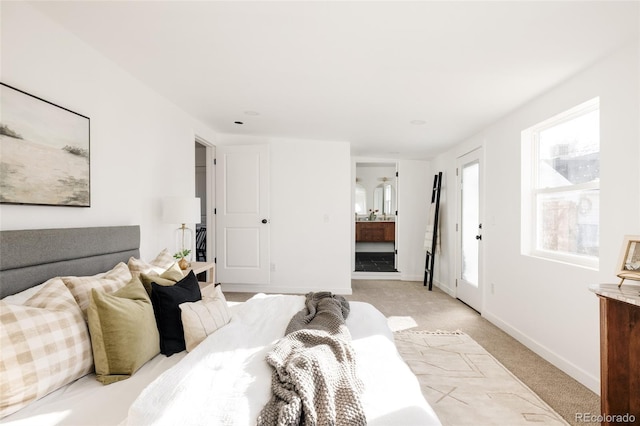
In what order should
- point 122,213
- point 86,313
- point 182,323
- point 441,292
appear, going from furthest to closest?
point 441,292
point 122,213
point 182,323
point 86,313

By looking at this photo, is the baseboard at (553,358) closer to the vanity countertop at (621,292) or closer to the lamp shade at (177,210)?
the vanity countertop at (621,292)

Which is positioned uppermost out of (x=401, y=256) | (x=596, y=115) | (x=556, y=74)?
(x=556, y=74)

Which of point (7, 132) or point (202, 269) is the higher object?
point (7, 132)

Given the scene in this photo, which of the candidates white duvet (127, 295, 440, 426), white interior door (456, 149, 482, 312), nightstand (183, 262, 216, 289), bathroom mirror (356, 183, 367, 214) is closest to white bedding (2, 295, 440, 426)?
white duvet (127, 295, 440, 426)

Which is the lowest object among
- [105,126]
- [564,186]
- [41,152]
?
[564,186]

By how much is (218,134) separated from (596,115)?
14.5 ft

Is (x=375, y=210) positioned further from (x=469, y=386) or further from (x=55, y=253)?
(x=55, y=253)

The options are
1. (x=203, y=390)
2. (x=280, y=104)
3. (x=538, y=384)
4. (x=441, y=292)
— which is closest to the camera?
(x=203, y=390)

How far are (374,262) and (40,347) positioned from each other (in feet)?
23.2

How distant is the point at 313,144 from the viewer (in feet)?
17.2

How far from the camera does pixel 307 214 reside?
5.23 metres

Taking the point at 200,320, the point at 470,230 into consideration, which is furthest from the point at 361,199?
the point at 200,320

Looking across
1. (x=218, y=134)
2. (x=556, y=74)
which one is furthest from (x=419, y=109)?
(x=218, y=134)

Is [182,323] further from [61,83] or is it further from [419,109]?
[419,109]
